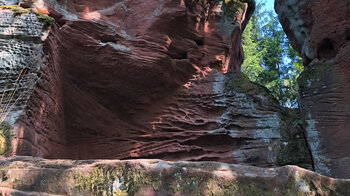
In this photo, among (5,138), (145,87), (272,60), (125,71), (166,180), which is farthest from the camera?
(272,60)

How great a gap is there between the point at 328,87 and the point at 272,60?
12.2 meters

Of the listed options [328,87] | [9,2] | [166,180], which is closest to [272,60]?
[328,87]

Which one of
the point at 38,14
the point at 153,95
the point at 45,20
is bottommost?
the point at 153,95

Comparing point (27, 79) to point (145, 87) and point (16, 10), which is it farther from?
point (145, 87)

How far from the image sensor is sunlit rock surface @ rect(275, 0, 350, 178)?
6.02 m

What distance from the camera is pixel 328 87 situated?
655 cm

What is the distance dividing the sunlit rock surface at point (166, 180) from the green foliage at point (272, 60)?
13.4 metres

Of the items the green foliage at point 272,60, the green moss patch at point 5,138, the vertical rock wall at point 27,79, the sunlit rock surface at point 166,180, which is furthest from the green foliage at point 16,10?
the green foliage at point 272,60

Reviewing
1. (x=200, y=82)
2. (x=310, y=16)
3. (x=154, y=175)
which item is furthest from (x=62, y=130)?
(x=310, y=16)

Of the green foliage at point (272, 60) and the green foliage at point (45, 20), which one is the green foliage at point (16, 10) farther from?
the green foliage at point (272, 60)

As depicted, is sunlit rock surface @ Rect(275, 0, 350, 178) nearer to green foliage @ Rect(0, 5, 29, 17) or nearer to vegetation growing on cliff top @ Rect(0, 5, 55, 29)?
vegetation growing on cliff top @ Rect(0, 5, 55, 29)

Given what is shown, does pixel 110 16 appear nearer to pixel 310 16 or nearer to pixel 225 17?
pixel 225 17

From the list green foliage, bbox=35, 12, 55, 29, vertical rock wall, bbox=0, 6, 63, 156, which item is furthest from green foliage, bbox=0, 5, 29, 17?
green foliage, bbox=35, 12, 55, 29

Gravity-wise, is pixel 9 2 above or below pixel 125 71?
above
